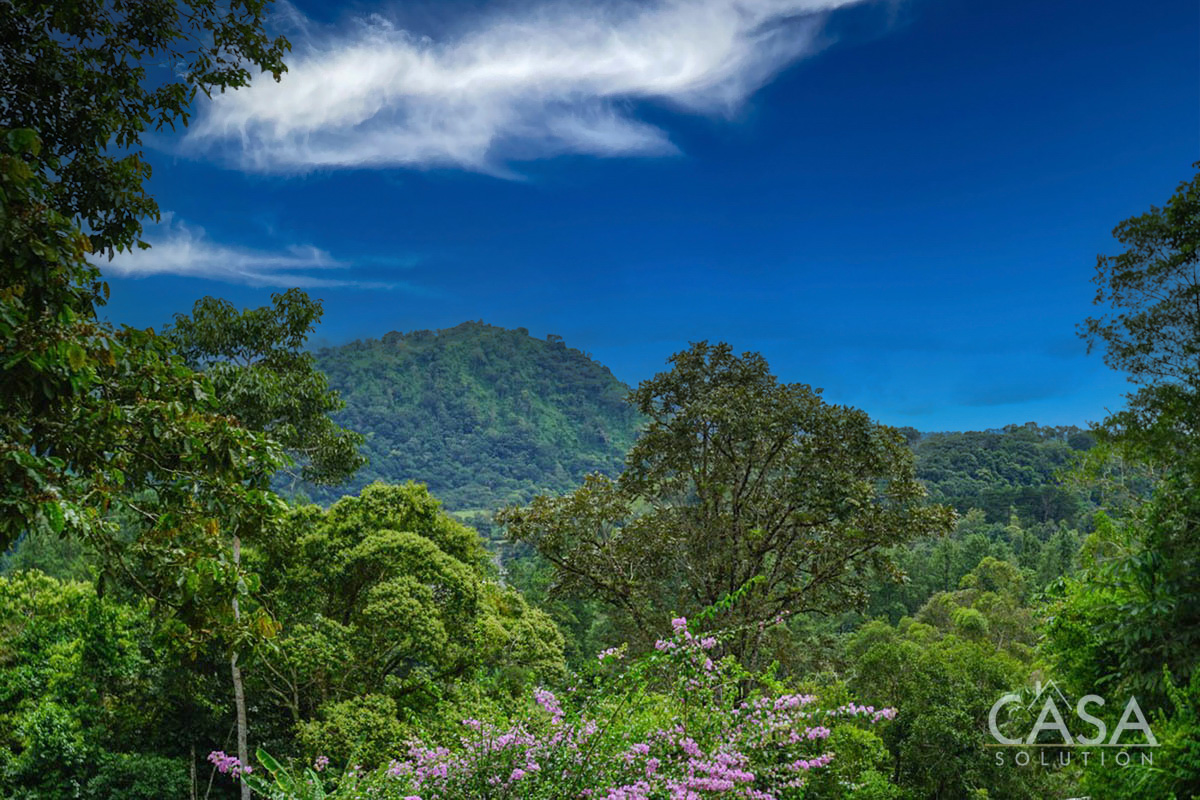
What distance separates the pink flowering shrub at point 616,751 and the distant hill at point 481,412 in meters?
105

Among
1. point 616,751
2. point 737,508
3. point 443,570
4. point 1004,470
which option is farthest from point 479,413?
point 616,751

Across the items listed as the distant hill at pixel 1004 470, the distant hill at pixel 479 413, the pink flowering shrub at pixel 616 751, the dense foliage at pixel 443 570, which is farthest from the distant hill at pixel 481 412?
the pink flowering shrub at pixel 616 751

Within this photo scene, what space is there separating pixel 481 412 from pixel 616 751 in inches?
5484

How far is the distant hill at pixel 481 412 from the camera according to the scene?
125m

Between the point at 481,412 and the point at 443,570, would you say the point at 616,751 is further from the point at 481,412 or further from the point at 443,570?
the point at 481,412

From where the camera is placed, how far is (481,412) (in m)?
142

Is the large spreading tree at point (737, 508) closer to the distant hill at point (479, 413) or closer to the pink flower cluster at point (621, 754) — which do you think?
Answer: the pink flower cluster at point (621, 754)

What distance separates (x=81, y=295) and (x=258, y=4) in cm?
228

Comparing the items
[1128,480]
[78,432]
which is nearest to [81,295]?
Answer: [78,432]

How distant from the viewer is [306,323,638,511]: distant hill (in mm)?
124750

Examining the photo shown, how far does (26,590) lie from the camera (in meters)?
13.4

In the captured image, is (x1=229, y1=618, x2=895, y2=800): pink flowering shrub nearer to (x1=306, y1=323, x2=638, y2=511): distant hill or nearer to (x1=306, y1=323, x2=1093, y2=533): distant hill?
(x1=306, y1=323, x2=1093, y2=533): distant hill

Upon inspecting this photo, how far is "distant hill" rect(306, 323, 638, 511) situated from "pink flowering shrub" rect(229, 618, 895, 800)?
105 metres

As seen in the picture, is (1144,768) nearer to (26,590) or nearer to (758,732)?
(758,732)
